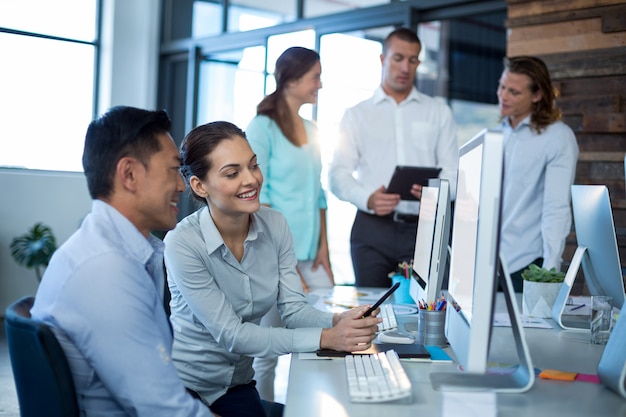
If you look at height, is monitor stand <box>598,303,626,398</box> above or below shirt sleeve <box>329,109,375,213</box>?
below

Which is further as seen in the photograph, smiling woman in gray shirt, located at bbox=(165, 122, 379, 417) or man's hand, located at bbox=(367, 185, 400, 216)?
man's hand, located at bbox=(367, 185, 400, 216)

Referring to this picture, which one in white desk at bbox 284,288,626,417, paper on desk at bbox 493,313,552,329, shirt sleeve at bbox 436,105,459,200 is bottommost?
paper on desk at bbox 493,313,552,329

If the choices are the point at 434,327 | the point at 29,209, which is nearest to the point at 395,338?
the point at 434,327

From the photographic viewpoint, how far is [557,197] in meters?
3.31

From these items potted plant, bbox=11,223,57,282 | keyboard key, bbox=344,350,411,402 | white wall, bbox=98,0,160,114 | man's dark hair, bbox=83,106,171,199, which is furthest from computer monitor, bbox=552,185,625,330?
white wall, bbox=98,0,160,114

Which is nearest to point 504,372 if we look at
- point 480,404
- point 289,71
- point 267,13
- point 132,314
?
point 480,404

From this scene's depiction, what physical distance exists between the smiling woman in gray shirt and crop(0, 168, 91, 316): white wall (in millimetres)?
4838

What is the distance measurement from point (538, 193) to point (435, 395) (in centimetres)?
215

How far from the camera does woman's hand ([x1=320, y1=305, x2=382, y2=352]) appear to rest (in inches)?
73.4

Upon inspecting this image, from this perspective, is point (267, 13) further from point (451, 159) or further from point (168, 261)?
point (168, 261)

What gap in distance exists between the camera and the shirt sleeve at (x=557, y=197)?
328cm

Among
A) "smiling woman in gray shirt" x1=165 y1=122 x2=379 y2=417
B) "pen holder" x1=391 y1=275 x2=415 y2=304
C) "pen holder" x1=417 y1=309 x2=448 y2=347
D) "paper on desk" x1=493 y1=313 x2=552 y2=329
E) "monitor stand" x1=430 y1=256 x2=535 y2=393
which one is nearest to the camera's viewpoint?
"monitor stand" x1=430 y1=256 x2=535 y2=393

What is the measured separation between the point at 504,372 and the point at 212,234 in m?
0.95

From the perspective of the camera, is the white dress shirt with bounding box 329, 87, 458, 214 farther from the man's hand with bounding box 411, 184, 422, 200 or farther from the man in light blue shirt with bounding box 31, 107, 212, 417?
the man in light blue shirt with bounding box 31, 107, 212, 417
